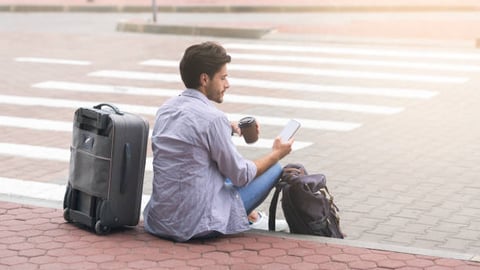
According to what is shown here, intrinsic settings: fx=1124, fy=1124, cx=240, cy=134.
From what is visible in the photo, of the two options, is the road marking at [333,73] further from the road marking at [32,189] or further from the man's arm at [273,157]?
the man's arm at [273,157]

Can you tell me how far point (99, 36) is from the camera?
20.0m

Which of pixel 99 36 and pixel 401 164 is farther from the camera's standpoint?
pixel 99 36

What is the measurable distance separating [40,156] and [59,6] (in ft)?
50.9

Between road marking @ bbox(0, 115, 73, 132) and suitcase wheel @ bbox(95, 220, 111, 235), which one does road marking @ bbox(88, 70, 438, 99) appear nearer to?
road marking @ bbox(0, 115, 73, 132)

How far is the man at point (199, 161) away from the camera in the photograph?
6715mm

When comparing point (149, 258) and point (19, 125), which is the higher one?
point (149, 258)

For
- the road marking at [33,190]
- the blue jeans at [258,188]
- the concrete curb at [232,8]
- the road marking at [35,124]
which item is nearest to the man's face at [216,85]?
the blue jeans at [258,188]

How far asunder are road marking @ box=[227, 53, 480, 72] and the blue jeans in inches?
342

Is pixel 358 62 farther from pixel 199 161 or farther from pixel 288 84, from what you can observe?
pixel 199 161

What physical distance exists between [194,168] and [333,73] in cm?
885

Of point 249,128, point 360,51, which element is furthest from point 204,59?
point 360,51

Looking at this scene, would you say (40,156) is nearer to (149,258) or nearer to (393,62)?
(149,258)

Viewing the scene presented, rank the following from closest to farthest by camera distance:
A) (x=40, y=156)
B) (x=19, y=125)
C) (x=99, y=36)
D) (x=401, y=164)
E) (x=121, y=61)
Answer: (x=401, y=164) < (x=40, y=156) < (x=19, y=125) < (x=121, y=61) < (x=99, y=36)

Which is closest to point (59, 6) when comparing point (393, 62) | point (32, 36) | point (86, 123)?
point (32, 36)
